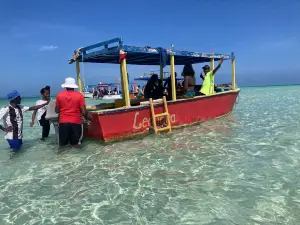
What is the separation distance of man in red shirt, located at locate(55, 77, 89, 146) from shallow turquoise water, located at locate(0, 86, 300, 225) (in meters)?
0.55

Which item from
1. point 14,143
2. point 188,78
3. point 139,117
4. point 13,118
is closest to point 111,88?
point 188,78

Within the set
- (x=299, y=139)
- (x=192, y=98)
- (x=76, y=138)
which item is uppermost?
(x=192, y=98)

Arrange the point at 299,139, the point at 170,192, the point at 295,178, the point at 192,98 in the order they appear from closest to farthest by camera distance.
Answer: the point at 170,192, the point at 295,178, the point at 299,139, the point at 192,98

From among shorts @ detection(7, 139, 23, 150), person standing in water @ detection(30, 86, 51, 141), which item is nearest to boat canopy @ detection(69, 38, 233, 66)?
person standing in water @ detection(30, 86, 51, 141)

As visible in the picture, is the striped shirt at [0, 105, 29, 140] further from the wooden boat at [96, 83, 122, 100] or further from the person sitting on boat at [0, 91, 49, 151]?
the wooden boat at [96, 83, 122, 100]

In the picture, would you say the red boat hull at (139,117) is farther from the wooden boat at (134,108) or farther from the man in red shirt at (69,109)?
the man in red shirt at (69,109)

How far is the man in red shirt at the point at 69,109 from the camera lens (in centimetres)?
585

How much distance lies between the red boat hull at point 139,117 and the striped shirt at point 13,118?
1634 millimetres

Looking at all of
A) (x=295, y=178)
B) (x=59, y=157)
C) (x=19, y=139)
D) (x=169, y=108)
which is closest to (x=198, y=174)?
(x=295, y=178)

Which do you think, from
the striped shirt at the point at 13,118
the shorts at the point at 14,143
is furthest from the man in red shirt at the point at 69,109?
the shorts at the point at 14,143

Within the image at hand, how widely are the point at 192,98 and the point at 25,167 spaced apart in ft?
17.8

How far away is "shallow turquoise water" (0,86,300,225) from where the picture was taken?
10.8 feet

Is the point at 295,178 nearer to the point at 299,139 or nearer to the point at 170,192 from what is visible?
the point at 170,192

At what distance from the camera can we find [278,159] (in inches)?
208
